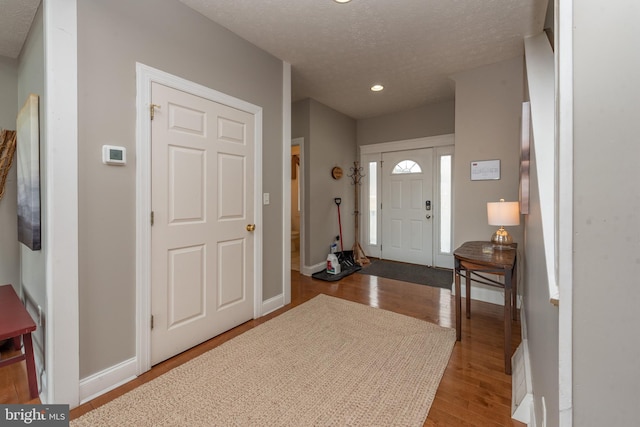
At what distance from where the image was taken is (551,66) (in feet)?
6.07

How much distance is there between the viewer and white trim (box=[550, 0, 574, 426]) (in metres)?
0.66

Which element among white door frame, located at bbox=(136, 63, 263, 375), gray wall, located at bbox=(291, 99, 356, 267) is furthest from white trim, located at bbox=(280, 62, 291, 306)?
white door frame, located at bbox=(136, 63, 263, 375)

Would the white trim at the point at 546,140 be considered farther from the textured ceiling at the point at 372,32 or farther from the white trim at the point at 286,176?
the white trim at the point at 286,176

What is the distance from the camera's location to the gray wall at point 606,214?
1.98 feet

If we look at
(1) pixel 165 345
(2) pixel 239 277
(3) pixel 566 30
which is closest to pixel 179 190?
(2) pixel 239 277

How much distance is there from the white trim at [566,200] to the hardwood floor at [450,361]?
40.7 inches

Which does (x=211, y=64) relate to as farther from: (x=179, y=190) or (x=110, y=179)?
(x=110, y=179)

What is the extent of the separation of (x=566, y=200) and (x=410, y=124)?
14.1 ft

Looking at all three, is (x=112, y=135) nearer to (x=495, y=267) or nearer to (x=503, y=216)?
(x=495, y=267)

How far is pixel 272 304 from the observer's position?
9.33 feet

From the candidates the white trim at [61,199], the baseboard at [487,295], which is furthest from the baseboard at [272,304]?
the baseboard at [487,295]

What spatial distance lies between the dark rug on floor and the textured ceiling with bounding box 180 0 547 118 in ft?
8.66

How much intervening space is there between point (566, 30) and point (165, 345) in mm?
2584

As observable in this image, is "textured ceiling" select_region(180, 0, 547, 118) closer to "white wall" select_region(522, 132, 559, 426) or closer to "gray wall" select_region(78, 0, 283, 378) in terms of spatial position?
"gray wall" select_region(78, 0, 283, 378)
